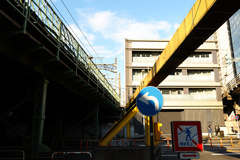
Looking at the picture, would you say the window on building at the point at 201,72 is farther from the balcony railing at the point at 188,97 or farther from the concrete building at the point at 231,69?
the balcony railing at the point at 188,97

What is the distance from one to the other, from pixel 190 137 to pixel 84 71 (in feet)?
39.5

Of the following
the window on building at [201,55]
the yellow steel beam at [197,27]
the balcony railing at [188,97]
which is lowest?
the yellow steel beam at [197,27]

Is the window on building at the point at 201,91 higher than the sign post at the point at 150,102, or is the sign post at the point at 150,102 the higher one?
the window on building at the point at 201,91

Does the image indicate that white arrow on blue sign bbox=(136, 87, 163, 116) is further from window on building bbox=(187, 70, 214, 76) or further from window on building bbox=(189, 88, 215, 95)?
window on building bbox=(187, 70, 214, 76)

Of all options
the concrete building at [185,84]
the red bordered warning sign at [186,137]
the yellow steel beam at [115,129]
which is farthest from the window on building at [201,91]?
the red bordered warning sign at [186,137]

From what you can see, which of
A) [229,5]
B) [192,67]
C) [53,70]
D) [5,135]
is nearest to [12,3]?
[53,70]

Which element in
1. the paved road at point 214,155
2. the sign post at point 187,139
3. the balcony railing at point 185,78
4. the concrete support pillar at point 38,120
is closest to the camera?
the sign post at point 187,139

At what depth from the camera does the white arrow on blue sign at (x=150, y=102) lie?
421cm

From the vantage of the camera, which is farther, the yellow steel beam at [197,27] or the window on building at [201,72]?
the window on building at [201,72]

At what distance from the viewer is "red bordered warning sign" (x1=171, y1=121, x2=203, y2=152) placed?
3.60 metres

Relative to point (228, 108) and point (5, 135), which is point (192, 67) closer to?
point (228, 108)

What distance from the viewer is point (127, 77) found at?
38.5 metres

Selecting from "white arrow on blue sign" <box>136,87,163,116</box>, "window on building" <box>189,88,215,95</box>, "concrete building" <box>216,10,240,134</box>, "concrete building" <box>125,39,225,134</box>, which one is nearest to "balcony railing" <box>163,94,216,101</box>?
"concrete building" <box>125,39,225,134</box>

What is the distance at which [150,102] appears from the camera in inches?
169
